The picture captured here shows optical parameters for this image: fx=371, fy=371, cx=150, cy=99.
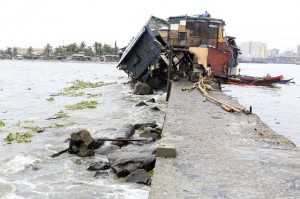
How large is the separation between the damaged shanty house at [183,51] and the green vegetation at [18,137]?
377 inches

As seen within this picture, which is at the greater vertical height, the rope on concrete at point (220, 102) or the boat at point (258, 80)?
the rope on concrete at point (220, 102)

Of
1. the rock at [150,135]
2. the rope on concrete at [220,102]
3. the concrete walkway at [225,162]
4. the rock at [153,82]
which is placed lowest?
the rock at [150,135]

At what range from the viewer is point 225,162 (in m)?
5.78

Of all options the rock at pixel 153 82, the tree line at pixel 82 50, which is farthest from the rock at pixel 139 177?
the tree line at pixel 82 50

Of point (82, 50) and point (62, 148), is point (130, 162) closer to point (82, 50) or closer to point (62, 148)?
point (62, 148)

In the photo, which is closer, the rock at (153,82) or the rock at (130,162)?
the rock at (130,162)

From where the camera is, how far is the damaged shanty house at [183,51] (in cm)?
2103

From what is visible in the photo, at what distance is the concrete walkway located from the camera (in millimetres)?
4570

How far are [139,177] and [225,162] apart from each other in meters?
2.15

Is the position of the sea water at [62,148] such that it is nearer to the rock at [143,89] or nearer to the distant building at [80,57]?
the rock at [143,89]

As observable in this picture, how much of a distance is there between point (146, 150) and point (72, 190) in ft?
6.96

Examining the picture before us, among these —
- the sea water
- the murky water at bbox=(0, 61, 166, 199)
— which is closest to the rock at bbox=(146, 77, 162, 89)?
the sea water

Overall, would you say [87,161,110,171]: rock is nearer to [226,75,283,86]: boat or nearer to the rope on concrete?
the rope on concrete

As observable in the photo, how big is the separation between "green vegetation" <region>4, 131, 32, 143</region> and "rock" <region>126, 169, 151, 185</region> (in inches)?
230
